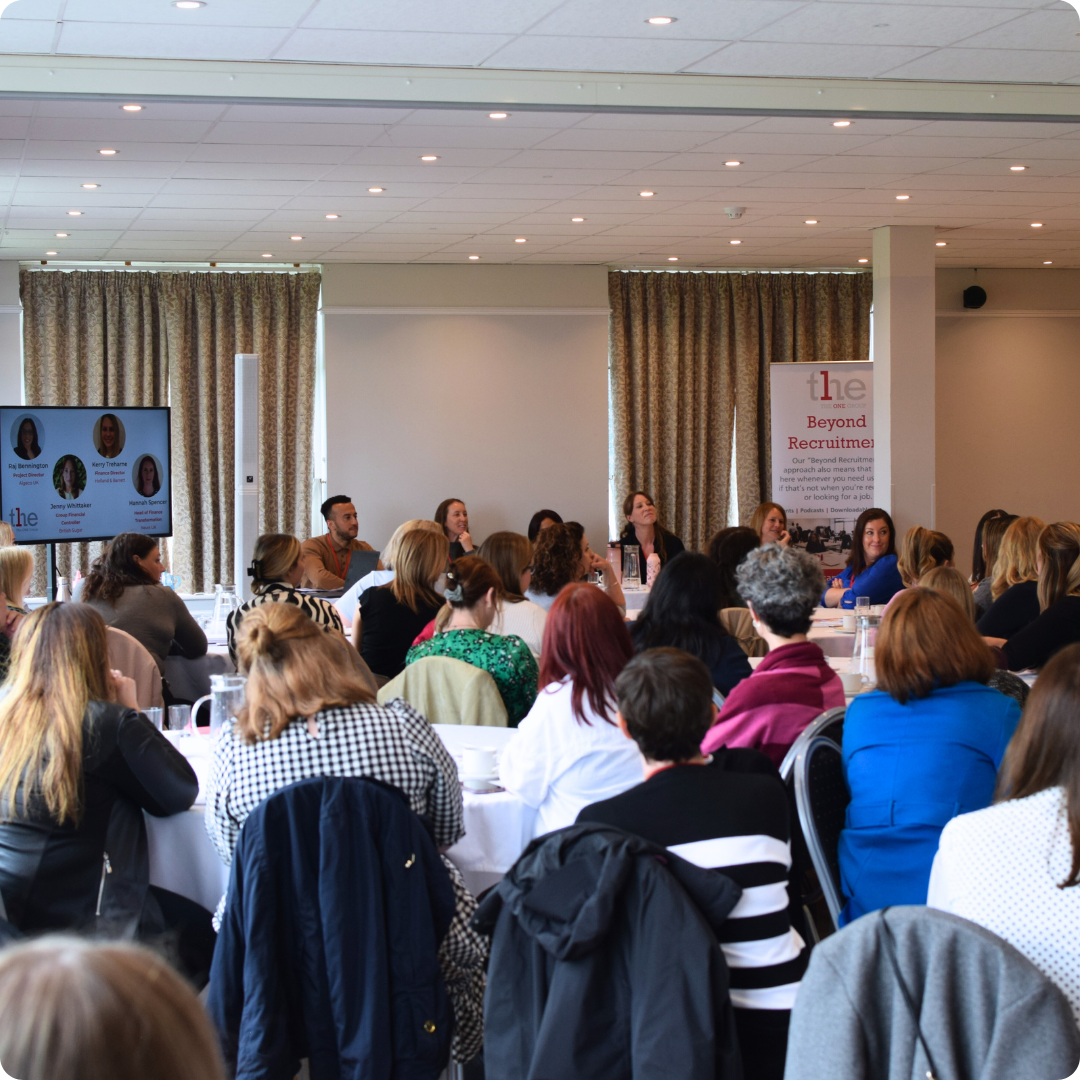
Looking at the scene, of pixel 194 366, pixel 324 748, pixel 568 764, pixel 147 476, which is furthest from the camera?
pixel 194 366

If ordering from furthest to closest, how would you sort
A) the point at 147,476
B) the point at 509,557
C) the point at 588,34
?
the point at 147,476 < the point at 509,557 < the point at 588,34

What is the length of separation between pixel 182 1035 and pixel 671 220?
26.0 ft

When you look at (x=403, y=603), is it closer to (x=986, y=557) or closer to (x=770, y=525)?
(x=986, y=557)

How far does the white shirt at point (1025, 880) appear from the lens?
1.76 metres

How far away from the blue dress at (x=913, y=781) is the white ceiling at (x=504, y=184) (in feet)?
11.3

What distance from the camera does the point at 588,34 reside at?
4.67 m

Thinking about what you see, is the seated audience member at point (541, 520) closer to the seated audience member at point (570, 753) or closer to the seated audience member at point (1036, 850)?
the seated audience member at point (570, 753)

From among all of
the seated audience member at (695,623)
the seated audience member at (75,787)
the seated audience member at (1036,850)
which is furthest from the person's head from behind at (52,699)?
the seated audience member at (1036,850)

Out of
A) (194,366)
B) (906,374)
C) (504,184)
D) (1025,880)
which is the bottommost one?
(1025,880)

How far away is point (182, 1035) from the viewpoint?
2.51 ft

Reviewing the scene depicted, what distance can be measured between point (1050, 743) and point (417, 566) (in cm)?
343

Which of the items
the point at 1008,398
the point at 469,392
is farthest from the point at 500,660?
the point at 1008,398

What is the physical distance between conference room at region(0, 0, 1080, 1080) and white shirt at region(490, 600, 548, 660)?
1 cm

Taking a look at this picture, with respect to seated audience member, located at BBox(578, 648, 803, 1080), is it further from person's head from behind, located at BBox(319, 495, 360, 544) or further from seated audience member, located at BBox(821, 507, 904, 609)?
person's head from behind, located at BBox(319, 495, 360, 544)
